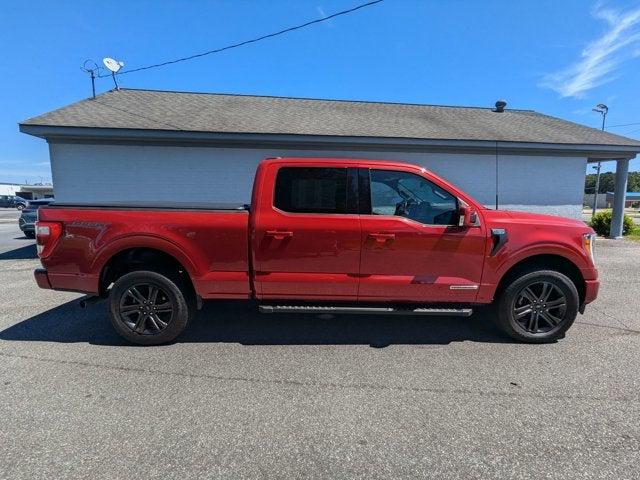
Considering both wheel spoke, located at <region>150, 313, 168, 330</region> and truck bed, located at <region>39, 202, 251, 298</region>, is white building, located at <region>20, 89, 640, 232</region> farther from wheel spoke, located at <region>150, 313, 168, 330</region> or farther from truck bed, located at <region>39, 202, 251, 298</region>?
wheel spoke, located at <region>150, 313, 168, 330</region>

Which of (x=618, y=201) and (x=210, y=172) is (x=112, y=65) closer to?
(x=210, y=172)

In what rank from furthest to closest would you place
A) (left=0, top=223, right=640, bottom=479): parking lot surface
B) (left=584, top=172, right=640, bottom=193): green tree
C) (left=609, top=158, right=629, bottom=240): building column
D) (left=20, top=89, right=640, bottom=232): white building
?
(left=584, top=172, right=640, bottom=193): green tree → (left=609, top=158, right=629, bottom=240): building column → (left=20, top=89, right=640, bottom=232): white building → (left=0, top=223, right=640, bottom=479): parking lot surface

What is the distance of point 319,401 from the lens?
3.01 meters

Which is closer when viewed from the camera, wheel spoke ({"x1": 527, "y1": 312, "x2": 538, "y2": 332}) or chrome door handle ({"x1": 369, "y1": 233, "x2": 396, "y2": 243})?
chrome door handle ({"x1": 369, "y1": 233, "x2": 396, "y2": 243})

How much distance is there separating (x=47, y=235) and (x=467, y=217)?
4.41m

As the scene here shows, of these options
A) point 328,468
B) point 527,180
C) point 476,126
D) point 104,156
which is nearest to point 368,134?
point 476,126

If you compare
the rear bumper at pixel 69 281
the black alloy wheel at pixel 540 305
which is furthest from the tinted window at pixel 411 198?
the rear bumper at pixel 69 281

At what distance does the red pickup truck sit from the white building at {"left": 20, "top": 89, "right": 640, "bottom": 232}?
20.3 ft

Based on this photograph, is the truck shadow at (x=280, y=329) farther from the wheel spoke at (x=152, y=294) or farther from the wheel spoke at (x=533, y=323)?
the wheel spoke at (x=152, y=294)

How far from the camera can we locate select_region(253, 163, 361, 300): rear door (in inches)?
152

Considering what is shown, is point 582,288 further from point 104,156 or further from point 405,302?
point 104,156

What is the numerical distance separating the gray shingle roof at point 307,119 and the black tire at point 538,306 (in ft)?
22.8

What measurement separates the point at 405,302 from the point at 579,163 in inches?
434

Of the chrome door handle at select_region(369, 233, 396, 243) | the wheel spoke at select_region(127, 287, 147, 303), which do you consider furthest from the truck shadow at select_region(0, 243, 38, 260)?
the chrome door handle at select_region(369, 233, 396, 243)
